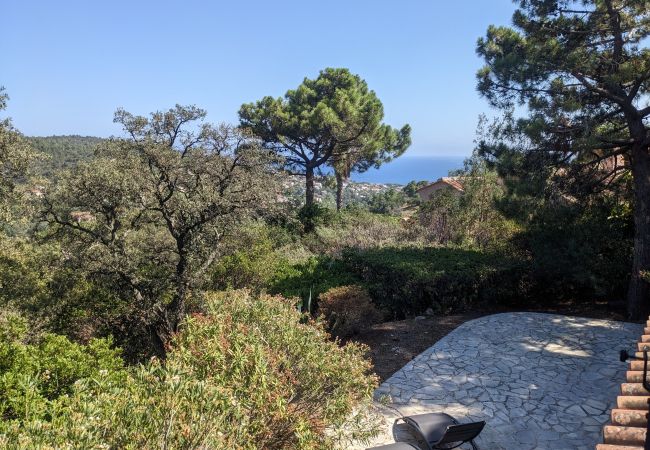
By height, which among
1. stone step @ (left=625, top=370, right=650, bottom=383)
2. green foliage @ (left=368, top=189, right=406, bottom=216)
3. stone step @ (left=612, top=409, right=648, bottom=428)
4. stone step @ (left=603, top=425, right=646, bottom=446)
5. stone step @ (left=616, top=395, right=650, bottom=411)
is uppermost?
green foliage @ (left=368, top=189, right=406, bottom=216)

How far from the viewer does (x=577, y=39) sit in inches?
299

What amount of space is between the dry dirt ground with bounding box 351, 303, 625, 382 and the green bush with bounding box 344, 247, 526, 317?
0.38 m

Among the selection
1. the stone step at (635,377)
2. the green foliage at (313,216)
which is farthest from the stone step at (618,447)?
the green foliage at (313,216)

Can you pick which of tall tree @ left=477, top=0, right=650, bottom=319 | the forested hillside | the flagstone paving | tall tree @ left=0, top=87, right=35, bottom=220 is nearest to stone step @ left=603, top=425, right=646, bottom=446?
the flagstone paving

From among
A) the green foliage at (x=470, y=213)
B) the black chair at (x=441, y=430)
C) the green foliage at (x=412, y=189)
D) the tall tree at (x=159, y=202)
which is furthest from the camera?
the green foliage at (x=412, y=189)

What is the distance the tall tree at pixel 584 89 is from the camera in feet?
23.4

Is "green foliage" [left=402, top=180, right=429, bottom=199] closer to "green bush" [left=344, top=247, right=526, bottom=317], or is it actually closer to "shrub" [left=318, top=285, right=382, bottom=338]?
"green bush" [left=344, top=247, right=526, bottom=317]

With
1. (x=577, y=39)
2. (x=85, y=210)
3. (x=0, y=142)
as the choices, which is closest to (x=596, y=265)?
(x=577, y=39)

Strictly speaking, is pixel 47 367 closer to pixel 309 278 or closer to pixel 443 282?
pixel 309 278

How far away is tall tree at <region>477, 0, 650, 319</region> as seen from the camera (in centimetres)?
712

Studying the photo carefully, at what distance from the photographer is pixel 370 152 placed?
22.5 meters

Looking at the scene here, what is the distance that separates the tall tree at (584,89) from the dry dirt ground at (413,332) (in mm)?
Result: 994

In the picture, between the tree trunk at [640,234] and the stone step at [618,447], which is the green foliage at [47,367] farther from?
the tree trunk at [640,234]

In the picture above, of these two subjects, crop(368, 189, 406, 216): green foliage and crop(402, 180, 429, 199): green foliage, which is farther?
crop(402, 180, 429, 199): green foliage
